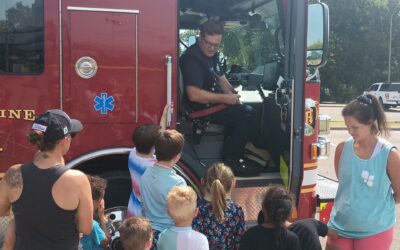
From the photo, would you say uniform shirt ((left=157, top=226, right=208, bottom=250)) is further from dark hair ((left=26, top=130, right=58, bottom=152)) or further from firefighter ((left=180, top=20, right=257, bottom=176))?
firefighter ((left=180, top=20, right=257, bottom=176))

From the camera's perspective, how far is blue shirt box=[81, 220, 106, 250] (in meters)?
2.95

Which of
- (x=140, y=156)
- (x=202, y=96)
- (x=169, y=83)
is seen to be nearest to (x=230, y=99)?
(x=202, y=96)

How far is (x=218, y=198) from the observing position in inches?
112

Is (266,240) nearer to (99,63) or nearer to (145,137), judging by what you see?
(145,137)

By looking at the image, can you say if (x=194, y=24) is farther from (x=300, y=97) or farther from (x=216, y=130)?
(x=300, y=97)

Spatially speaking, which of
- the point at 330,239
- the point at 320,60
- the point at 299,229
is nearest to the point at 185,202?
the point at 299,229

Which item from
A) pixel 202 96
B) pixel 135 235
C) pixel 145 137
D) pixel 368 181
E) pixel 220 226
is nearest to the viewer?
pixel 135 235

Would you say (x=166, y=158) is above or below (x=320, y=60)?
below

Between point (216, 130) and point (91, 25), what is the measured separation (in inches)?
62.6

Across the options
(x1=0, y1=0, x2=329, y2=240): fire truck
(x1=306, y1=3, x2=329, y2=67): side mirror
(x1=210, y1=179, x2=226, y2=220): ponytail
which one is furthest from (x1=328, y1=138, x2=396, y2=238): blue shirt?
(x1=306, y1=3, x2=329, y2=67): side mirror

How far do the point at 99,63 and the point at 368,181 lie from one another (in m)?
2.11

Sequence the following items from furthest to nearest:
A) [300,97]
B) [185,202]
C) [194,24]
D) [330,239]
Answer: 1. [194,24]
2. [300,97]
3. [330,239]
4. [185,202]

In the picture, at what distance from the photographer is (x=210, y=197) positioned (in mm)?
2961

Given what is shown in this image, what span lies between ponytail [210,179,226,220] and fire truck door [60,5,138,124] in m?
1.26
